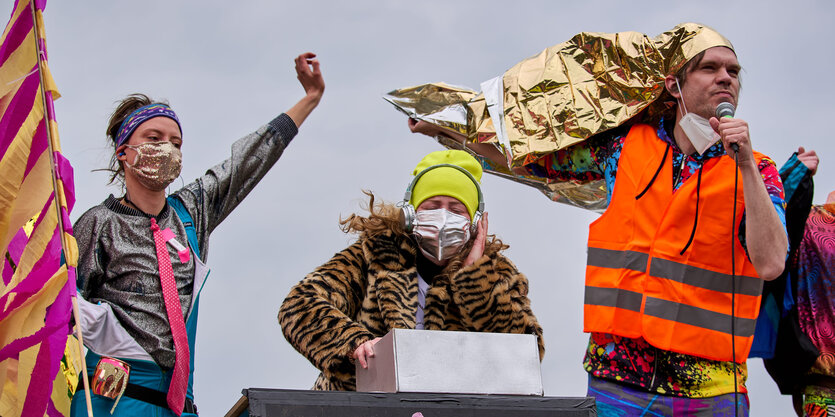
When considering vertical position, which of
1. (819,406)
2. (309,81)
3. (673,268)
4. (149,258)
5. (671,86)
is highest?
(309,81)

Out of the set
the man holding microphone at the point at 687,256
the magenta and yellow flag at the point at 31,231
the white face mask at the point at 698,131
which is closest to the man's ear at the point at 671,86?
the man holding microphone at the point at 687,256

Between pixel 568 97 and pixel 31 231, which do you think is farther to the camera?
pixel 568 97

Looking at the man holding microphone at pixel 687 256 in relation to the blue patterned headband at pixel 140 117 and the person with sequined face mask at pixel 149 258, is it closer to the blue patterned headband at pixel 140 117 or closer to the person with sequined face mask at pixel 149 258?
the person with sequined face mask at pixel 149 258

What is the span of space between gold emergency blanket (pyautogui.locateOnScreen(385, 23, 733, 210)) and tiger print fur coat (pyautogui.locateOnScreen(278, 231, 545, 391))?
2.03 feet

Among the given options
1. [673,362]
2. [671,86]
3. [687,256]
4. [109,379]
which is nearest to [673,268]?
[687,256]

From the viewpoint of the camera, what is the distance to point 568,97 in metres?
4.37

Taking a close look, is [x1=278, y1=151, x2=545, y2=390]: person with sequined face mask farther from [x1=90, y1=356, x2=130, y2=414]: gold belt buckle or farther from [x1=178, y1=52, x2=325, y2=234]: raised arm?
[x1=90, y1=356, x2=130, y2=414]: gold belt buckle

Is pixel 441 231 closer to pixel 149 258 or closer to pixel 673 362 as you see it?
pixel 673 362

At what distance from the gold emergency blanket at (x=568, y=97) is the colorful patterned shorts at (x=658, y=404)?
1131mm

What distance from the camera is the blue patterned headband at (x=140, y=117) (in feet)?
13.7

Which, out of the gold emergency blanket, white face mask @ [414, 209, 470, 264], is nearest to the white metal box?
white face mask @ [414, 209, 470, 264]

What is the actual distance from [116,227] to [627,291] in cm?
206

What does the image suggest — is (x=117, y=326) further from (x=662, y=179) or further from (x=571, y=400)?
(x=662, y=179)

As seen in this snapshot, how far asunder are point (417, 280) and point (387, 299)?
0.20 metres
